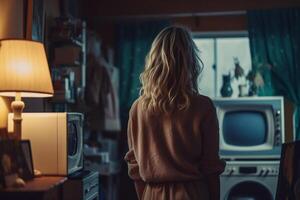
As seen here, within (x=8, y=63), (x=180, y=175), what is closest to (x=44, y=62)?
(x=8, y=63)

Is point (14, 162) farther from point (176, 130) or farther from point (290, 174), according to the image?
point (290, 174)

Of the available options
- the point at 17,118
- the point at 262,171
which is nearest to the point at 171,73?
the point at 17,118

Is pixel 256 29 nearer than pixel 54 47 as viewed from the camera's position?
No

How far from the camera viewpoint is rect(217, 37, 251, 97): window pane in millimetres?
4809

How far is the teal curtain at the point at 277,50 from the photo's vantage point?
14.7 ft

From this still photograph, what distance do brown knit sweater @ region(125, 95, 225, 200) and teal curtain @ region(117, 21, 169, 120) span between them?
2.89 meters

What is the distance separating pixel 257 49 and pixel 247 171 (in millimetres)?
1239

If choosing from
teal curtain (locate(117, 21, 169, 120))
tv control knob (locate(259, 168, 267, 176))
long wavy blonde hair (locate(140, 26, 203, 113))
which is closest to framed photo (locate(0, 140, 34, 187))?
long wavy blonde hair (locate(140, 26, 203, 113))

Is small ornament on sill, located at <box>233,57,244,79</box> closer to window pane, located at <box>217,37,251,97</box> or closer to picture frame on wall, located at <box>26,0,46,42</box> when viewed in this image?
window pane, located at <box>217,37,251,97</box>

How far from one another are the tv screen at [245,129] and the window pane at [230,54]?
76 cm

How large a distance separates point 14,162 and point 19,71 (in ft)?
1.49

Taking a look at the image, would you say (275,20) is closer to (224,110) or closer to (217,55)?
(217,55)

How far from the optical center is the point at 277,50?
178 inches

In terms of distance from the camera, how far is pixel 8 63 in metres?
2.17
